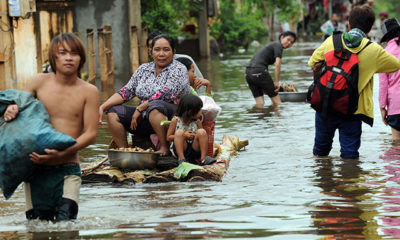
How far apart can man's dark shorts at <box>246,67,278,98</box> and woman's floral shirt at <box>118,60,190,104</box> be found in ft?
20.4

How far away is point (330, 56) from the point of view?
8.78m

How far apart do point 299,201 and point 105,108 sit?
9.50 feet

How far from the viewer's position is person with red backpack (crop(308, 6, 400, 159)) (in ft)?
28.7

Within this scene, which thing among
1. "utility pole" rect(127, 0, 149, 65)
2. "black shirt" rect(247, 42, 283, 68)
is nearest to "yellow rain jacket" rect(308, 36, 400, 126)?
"black shirt" rect(247, 42, 283, 68)

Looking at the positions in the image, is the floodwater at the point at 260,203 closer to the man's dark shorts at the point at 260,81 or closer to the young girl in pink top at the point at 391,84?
the young girl in pink top at the point at 391,84

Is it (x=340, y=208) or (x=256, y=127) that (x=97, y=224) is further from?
(x=256, y=127)

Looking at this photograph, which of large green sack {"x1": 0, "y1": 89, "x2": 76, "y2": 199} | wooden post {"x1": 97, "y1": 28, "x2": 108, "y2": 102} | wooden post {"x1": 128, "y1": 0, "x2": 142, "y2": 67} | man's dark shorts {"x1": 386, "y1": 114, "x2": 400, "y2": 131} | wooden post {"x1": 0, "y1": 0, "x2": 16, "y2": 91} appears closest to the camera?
large green sack {"x1": 0, "y1": 89, "x2": 76, "y2": 199}

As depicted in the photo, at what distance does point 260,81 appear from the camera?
51.3 ft

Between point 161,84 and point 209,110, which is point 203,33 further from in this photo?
point 209,110

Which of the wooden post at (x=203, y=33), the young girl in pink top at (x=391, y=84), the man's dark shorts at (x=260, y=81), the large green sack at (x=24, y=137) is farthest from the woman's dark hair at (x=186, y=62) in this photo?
the wooden post at (x=203, y=33)

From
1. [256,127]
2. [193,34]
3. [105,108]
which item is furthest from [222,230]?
[193,34]

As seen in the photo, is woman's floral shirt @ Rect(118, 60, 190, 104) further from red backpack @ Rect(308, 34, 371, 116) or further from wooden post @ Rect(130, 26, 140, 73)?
wooden post @ Rect(130, 26, 140, 73)

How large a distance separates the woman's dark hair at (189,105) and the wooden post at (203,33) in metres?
25.4

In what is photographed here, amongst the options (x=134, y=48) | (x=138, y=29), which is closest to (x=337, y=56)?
(x=134, y=48)
